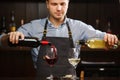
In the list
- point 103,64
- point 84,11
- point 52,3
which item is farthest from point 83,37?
point 84,11

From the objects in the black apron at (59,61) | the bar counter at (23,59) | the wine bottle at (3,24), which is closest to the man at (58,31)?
the black apron at (59,61)

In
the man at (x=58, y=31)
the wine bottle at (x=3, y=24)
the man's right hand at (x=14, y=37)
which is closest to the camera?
the man's right hand at (x=14, y=37)

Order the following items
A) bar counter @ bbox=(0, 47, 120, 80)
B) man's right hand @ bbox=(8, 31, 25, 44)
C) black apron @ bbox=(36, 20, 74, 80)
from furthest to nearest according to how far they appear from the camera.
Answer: bar counter @ bbox=(0, 47, 120, 80) → black apron @ bbox=(36, 20, 74, 80) → man's right hand @ bbox=(8, 31, 25, 44)

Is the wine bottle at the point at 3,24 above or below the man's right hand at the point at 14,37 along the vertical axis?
above

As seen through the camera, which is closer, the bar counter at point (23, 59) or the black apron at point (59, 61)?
the black apron at point (59, 61)

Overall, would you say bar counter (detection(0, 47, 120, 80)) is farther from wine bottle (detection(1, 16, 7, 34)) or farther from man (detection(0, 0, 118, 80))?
man (detection(0, 0, 118, 80))

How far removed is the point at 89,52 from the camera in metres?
3.87

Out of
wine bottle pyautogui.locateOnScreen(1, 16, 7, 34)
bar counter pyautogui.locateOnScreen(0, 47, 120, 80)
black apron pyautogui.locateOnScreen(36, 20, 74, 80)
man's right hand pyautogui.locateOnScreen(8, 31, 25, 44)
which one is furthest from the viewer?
wine bottle pyautogui.locateOnScreen(1, 16, 7, 34)

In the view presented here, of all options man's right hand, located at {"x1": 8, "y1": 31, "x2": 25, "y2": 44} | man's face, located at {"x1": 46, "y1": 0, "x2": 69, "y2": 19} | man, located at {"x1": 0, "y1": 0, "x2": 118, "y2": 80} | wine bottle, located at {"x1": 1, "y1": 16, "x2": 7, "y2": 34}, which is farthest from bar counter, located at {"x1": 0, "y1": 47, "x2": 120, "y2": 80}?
man's right hand, located at {"x1": 8, "y1": 31, "x2": 25, "y2": 44}

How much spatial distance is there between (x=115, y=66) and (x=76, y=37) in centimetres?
131

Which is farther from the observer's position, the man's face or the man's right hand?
the man's face

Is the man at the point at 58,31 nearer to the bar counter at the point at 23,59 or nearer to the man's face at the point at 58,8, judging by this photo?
the man's face at the point at 58,8

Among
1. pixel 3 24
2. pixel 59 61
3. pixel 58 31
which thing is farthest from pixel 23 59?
pixel 59 61

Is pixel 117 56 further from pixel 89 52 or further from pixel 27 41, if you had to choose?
pixel 27 41
